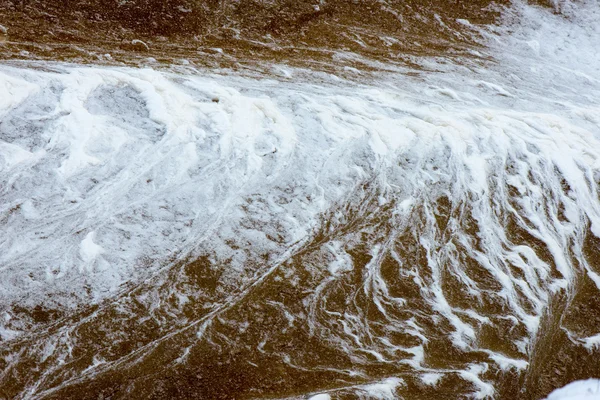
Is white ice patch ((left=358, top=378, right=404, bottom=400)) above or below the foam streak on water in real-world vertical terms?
below

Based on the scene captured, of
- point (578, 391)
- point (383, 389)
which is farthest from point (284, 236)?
point (578, 391)

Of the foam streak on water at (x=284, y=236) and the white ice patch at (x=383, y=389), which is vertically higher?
the foam streak on water at (x=284, y=236)

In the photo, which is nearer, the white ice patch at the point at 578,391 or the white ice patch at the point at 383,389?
the white ice patch at the point at 383,389

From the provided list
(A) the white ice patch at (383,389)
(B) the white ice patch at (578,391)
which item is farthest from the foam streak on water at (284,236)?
(B) the white ice patch at (578,391)

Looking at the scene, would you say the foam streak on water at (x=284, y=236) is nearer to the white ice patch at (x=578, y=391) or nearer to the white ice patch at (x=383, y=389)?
the white ice patch at (x=383, y=389)

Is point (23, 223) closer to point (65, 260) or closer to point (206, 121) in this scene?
point (65, 260)

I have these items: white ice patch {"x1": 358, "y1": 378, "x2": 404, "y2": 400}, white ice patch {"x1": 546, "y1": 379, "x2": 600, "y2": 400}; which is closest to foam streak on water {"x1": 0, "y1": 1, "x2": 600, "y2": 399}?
white ice patch {"x1": 358, "y1": 378, "x2": 404, "y2": 400}

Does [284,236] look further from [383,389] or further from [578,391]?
[578,391]

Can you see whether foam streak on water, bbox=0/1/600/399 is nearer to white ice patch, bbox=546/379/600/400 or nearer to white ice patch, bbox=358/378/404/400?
white ice patch, bbox=358/378/404/400

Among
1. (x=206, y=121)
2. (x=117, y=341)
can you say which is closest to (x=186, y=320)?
(x=117, y=341)

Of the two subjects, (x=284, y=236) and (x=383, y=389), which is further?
(x=284, y=236)
